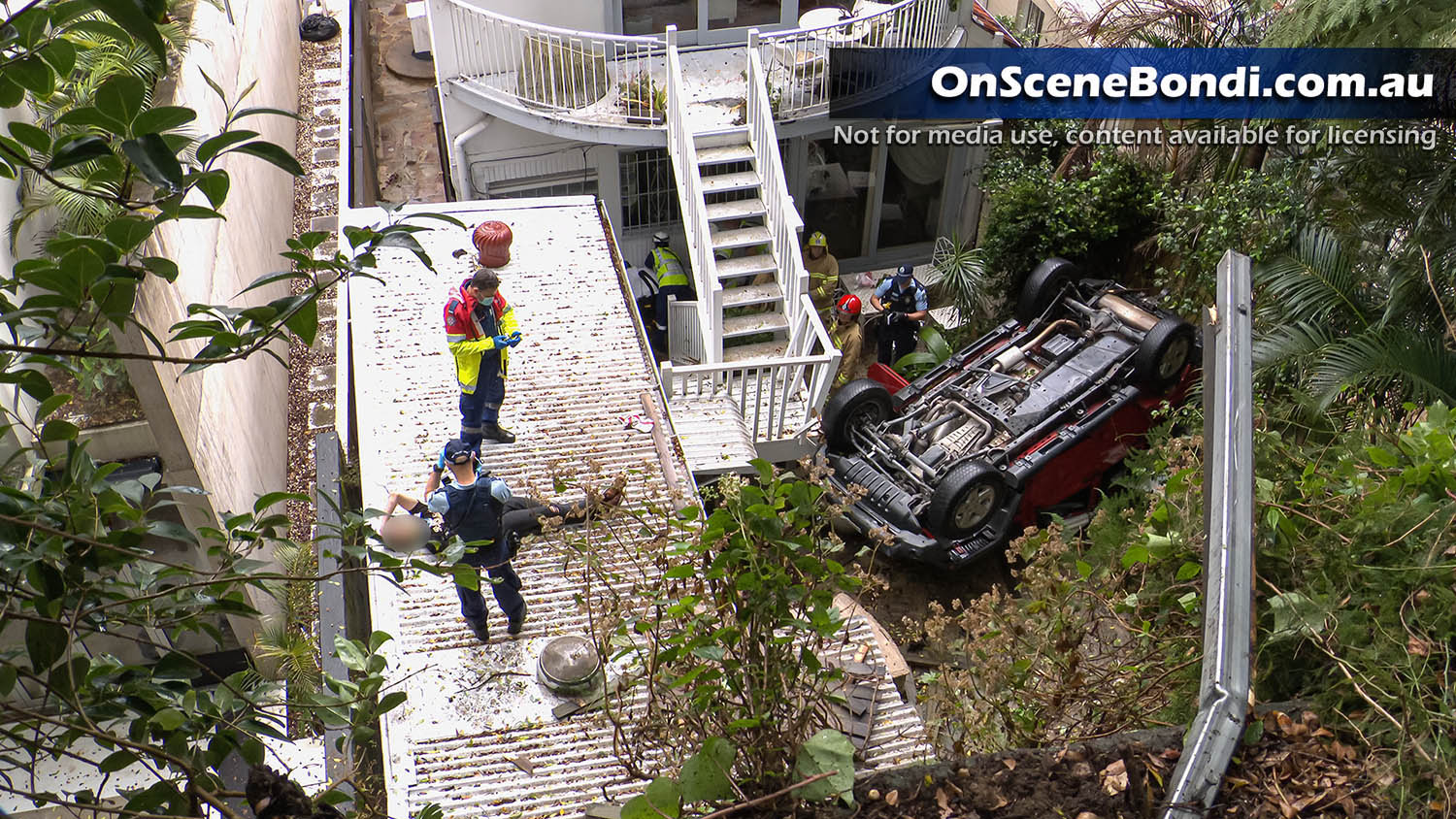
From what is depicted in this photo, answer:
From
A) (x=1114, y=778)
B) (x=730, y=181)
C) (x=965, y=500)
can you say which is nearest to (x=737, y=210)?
(x=730, y=181)

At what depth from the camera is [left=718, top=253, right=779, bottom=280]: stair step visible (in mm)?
10617

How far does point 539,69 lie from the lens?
1097 cm

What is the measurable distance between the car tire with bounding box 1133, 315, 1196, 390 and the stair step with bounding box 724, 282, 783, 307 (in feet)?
10.9

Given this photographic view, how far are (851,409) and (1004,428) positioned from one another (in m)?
1.25

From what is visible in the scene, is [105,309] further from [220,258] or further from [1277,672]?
[220,258]

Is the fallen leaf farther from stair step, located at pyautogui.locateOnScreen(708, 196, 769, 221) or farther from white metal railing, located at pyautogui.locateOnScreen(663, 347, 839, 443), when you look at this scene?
stair step, located at pyautogui.locateOnScreen(708, 196, 769, 221)

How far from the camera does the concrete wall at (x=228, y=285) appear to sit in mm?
6336

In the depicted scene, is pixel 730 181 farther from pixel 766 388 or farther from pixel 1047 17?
pixel 1047 17

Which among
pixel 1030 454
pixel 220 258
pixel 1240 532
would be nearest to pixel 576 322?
pixel 220 258

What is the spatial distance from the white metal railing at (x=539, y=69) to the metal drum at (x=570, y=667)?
267 inches

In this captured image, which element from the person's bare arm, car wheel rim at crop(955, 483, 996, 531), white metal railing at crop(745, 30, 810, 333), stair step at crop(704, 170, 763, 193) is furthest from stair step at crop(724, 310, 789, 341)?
the person's bare arm

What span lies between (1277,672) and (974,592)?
5.62 meters

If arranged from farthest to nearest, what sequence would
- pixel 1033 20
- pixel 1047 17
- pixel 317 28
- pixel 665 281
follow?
pixel 317 28 < pixel 1033 20 < pixel 1047 17 < pixel 665 281

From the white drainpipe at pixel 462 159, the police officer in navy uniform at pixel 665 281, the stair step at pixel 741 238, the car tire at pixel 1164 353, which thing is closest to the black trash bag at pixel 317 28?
the white drainpipe at pixel 462 159
